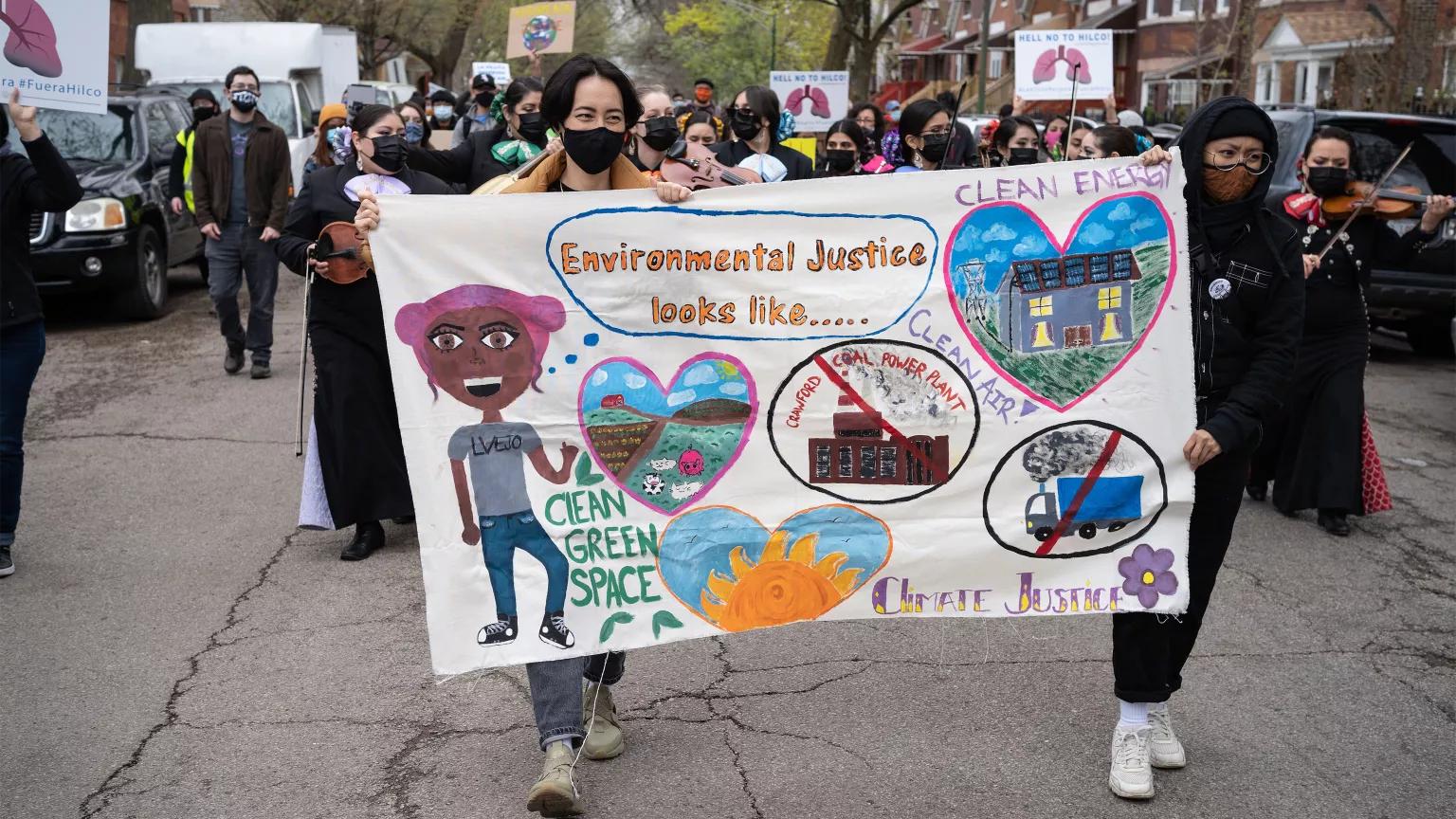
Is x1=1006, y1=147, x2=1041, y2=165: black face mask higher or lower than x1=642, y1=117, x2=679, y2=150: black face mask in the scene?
higher

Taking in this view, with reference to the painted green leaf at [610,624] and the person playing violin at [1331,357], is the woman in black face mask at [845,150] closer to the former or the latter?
the person playing violin at [1331,357]

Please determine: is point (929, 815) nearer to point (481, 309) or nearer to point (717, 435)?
point (717, 435)

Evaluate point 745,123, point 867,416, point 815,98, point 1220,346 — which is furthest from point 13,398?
point 815,98

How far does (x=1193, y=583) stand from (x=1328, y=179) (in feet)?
10.2

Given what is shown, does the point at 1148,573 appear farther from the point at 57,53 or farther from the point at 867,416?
the point at 57,53

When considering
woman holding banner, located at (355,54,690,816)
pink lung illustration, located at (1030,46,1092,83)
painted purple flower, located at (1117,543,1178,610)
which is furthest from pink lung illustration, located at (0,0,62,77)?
pink lung illustration, located at (1030,46,1092,83)

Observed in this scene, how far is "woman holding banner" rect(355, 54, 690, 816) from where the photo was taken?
3783 millimetres

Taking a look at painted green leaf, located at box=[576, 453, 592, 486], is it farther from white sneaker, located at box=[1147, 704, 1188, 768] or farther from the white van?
the white van

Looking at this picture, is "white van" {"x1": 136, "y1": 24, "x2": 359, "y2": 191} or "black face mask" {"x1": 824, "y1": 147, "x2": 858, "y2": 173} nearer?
"black face mask" {"x1": 824, "y1": 147, "x2": 858, "y2": 173}

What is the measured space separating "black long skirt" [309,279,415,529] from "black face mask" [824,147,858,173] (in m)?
3.37

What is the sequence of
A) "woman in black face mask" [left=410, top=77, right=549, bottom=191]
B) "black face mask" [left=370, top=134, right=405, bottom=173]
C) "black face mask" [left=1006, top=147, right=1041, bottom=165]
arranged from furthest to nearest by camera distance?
1. "black face mask" [left=1006, top=147, right=1041, bottom=165]
2. "woman in black face mask" [left=410, top=77, right=549, bottom=191]
3. "black face mask" [left=370, top=134, right=405, bottom=173]

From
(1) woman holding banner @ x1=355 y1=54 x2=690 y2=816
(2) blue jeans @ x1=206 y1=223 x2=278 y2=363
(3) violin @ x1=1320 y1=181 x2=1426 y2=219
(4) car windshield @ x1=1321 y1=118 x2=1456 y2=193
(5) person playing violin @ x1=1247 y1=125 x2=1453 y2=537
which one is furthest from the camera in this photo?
(4) car windshield @ x1=1321 y1=118 x2=1456 y2=193

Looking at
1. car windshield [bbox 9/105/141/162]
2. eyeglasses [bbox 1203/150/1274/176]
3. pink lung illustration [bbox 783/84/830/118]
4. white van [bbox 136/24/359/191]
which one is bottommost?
eyeglasses [bbox 1203/150/1274/176]

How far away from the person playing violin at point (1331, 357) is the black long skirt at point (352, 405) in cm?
416
